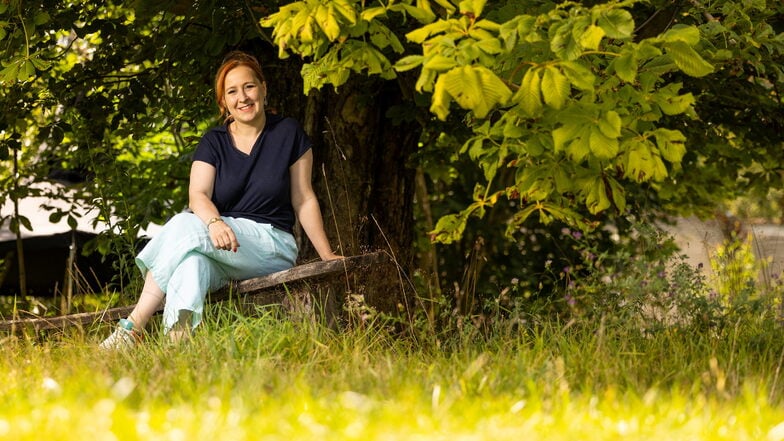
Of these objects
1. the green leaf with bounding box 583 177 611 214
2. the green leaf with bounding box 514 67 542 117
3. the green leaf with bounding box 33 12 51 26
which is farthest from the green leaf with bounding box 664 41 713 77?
the green leaf with bounding box 33 12 51 26

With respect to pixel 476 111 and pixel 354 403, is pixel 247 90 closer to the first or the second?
pixel 476 111

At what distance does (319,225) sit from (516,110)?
1.31m

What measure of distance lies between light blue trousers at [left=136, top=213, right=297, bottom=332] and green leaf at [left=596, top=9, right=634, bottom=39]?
6.28 ft

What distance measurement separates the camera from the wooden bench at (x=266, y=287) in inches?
169

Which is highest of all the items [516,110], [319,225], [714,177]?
[516,110]

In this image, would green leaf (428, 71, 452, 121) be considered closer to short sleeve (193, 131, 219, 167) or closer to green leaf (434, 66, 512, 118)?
green leaf (434, 66, 512, 118)

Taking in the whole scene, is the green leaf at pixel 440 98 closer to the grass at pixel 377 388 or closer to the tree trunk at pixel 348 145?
the grass at pixel 377 388

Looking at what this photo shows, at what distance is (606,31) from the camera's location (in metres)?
3.32

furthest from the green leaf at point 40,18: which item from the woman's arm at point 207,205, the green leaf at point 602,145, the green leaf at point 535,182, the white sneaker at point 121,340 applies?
the green leaf at point 602,145

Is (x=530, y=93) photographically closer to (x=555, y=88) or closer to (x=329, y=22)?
(x=555, y=88)

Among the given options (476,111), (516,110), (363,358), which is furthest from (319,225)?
Answer: (476,111)

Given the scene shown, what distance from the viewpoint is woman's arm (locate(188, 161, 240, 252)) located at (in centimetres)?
434

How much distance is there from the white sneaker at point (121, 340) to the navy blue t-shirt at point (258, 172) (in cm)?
72

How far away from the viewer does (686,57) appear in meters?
3.53
